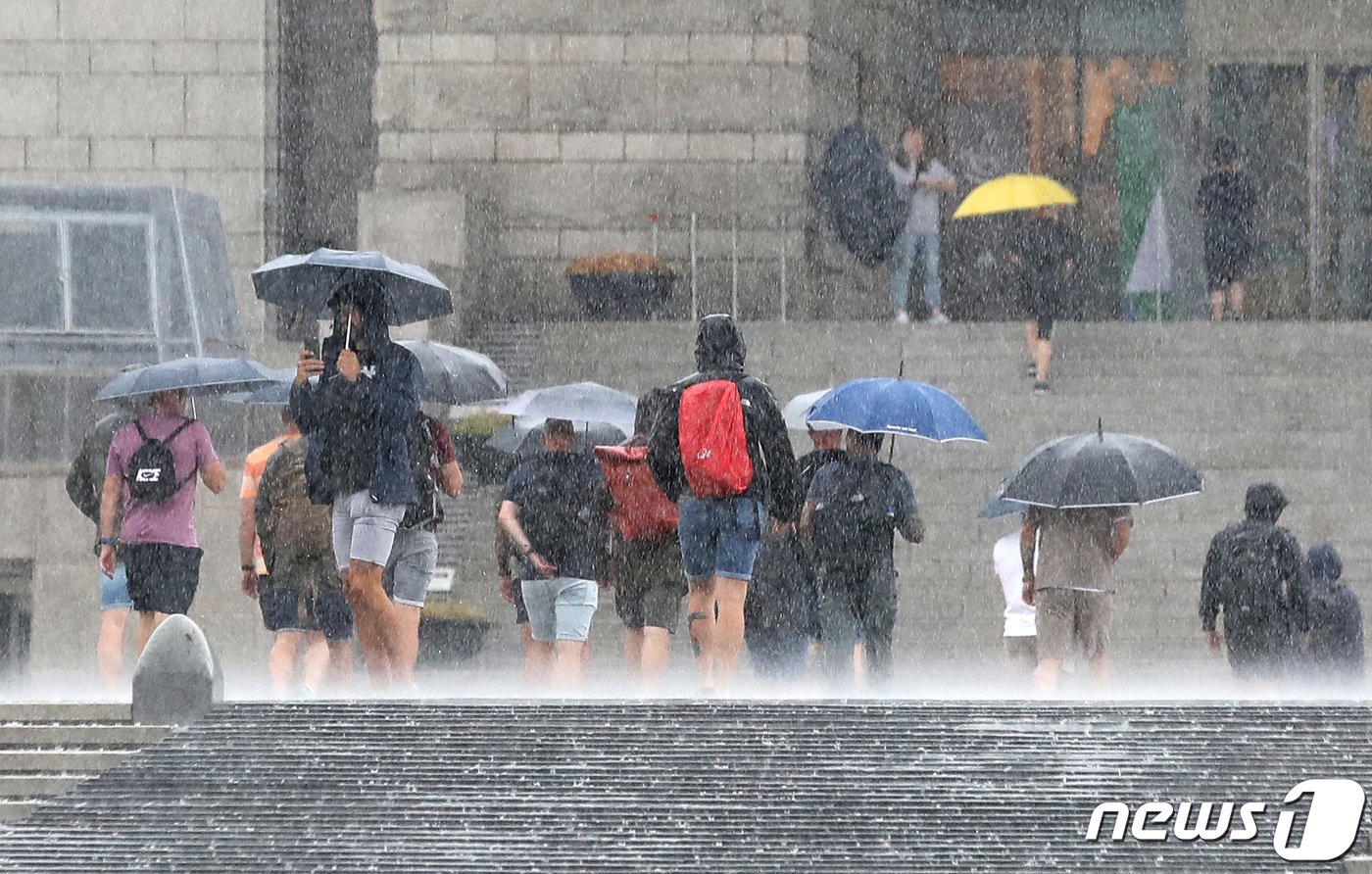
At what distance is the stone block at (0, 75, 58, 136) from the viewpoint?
22.4 meters

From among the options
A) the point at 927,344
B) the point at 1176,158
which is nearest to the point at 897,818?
the point at 927,344

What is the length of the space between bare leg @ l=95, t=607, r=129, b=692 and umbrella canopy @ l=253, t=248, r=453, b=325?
2011 millimetres

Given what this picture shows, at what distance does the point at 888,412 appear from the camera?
12.9 metres

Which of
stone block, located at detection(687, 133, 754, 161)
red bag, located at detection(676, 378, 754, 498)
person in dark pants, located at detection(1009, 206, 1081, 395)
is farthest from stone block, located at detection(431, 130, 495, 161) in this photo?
red bag, located at detection(676, 378, 754, 498)

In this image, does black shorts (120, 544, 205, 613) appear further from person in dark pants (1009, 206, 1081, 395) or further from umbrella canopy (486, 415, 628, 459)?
person in dark pants (1009, 206, 1081, 395)

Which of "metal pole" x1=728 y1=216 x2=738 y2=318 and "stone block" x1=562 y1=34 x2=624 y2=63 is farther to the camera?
"stone block" x1=562 y1=34 x2=624 y2=63

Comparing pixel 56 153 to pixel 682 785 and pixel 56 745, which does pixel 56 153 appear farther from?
pixel 682 785

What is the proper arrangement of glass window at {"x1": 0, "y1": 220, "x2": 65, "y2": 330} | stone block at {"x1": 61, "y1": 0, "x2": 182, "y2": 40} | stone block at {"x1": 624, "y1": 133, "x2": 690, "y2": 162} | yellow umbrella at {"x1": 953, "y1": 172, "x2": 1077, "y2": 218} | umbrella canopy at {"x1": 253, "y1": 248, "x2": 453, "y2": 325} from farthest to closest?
stone block at {"x1": 624, "y1": 133, "x2": 690, "y2": 162} → stone block at {"x1": 61, "y1": 0, "x2": 182, "y2": 40} → yellow umbrella at {"x1": 953, "y1": 172, "x2": 1077, "y2": 218} → glass window at {"x1": 0, "y1": 220, "x2": 65, "y2": 330} → umbrella canopy at {"x1": 253, "y1": 248, "x2": 453, "y2": 325}

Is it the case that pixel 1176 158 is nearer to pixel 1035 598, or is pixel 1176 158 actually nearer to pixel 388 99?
pixel 388 99

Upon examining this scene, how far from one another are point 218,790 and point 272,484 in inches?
110

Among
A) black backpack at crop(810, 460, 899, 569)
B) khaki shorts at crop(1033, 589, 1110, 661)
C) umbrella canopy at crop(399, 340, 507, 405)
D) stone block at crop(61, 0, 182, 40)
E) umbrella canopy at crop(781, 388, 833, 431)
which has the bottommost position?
khaki shorts at crop(1033, 589, 1110, 661)

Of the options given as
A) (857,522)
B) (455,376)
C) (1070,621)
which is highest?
(455,376)
